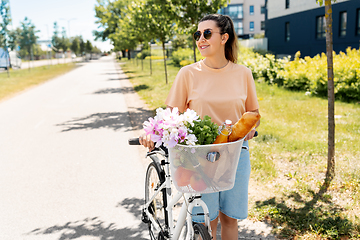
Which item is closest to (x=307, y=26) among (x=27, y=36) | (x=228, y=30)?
(x=228, y=30)

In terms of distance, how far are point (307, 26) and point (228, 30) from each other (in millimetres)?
27227

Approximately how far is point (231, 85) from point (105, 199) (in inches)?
118

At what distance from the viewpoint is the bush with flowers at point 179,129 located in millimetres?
1785

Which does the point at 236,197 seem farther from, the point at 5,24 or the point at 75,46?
the point at 75,46

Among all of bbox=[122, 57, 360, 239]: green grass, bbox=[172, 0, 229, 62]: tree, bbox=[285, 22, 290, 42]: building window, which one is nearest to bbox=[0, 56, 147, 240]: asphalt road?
bbox=[122, 57, 360, 239]: green grass

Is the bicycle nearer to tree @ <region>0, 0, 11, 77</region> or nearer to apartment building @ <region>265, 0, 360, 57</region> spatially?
apartment building @ <region>265, 0, 360, 57</region>

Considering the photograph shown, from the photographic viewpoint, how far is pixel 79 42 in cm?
10375

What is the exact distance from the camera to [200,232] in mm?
2129

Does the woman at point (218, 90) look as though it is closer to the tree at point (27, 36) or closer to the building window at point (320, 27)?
the building window at point (320, 27)

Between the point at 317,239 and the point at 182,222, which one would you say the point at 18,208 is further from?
the point at 317,239

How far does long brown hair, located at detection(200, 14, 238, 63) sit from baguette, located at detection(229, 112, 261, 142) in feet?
2.75

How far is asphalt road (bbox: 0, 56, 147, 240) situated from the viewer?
4.00 meters

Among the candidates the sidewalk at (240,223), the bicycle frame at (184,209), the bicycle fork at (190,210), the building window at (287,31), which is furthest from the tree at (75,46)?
the bicycle fork at (190,210)

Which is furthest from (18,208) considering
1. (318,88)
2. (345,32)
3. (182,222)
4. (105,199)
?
(345,32)
